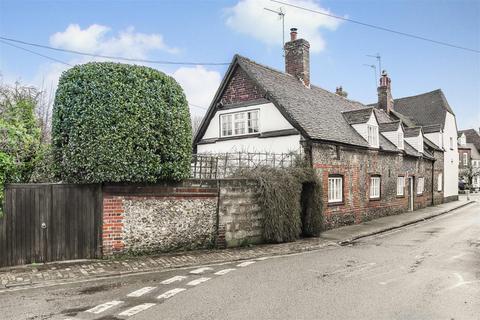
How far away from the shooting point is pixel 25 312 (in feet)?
19.7

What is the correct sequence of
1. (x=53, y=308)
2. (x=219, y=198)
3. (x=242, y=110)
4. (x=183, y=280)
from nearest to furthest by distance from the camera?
(x=53, y=308), (x=183, y=280), (x=219, y=198), (x=242, y=110)

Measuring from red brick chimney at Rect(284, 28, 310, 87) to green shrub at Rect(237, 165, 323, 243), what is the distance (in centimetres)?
858

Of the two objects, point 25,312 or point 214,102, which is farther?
point 214,102

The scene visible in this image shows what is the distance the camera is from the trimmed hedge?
30.8 feet

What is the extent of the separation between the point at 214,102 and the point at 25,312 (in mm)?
13915

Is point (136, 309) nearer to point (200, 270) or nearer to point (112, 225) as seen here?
point (200, 270)

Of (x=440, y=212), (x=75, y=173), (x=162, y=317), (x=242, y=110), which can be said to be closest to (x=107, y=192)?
(x=75, y=173)

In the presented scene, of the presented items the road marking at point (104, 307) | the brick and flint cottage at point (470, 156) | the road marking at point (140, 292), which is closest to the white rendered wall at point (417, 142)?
the road marking at point (140, 292)

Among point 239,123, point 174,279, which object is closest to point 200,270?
point 174,279

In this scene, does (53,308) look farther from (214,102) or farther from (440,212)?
(440,212)

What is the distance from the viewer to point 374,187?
20.2 m

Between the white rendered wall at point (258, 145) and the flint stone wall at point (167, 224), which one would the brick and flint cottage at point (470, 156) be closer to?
the white rendered wall at point (258, 145)

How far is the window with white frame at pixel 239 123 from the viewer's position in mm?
17333

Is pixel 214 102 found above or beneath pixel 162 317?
above
